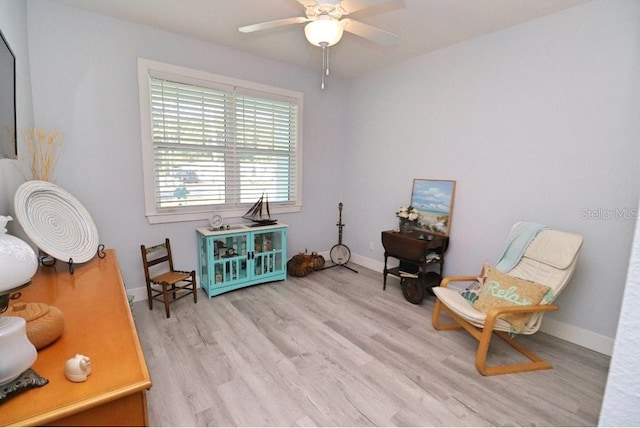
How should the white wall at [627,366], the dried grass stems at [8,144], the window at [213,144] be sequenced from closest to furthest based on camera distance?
1. the white wall at [627,366]
2. the dried grass stems at [8,144]
3. the window at [213,144]

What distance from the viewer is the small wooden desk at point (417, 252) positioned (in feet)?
10.1

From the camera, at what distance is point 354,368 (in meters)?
2.08

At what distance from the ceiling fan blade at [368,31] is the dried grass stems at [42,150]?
2439 millimetres

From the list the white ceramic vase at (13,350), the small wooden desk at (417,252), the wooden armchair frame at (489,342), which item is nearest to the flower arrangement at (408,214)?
the small wooden desk at (417,252)

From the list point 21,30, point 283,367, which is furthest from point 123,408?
point 21,30

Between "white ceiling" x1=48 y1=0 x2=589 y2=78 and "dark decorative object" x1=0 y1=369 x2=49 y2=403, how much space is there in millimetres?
2597

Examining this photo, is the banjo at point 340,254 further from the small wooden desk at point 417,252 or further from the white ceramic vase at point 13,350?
the white ceramic vase at point 13,350

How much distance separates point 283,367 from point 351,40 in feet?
9.99

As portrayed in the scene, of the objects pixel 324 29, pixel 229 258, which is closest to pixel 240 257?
pixel 229 258

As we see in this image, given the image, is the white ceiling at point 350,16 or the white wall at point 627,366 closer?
the white wall at point 627,366

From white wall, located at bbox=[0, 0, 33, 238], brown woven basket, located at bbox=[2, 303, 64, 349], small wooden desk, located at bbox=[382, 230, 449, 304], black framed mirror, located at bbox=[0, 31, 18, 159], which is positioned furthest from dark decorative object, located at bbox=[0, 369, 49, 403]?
small wooden desk, located at bbox=[382, 230, 449, 304]

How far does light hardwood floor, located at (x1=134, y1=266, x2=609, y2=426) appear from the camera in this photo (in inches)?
66.6

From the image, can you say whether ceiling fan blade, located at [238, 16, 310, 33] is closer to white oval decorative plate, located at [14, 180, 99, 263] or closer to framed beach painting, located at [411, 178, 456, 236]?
white oval decorative plate, located at [14, 180, 99, 263]

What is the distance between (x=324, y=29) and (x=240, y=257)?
7.88 feet
